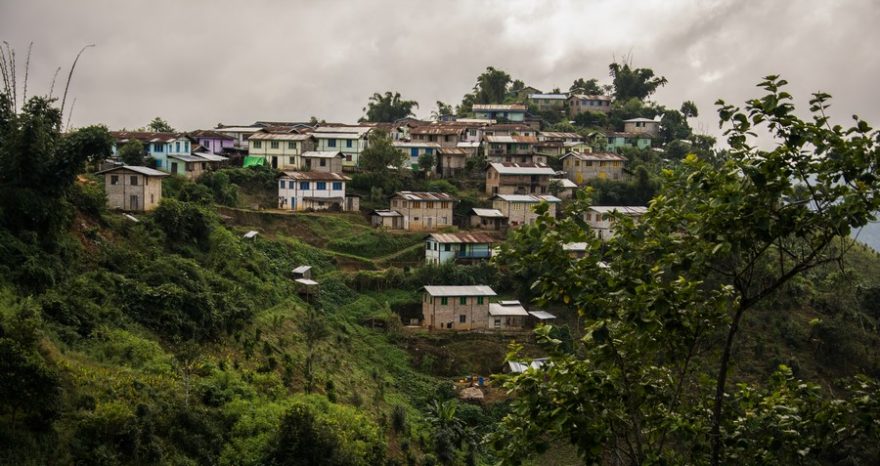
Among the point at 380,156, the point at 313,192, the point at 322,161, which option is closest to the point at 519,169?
the point at 380,156

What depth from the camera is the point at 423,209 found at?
46.9 meters

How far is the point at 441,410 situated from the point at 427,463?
4785 millimetres

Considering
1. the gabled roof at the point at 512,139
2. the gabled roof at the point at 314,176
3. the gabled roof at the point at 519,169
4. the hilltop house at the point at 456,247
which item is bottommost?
the hilltop house at the point at 456,247

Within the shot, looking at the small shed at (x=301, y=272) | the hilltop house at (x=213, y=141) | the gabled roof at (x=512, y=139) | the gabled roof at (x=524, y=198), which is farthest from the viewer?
the gabled roof at (x=512, y=139)

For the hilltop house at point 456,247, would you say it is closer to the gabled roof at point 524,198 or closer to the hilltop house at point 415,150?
the gabled roof at point 524,198

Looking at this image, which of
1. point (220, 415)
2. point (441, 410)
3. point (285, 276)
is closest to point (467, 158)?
point (285, 276)

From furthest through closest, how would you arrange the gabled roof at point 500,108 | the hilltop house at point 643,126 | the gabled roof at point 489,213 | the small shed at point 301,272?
the hilltop house at point 643,126 < the gabled roof at point 500,108 < the gabled roof at point 489,213 < the small shed at point 301,272

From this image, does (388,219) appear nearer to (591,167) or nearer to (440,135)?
(440,135)

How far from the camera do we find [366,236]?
43906 millimetres

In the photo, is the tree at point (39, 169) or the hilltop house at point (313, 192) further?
the hilltop house at point (313, 192)

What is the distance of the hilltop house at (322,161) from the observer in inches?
2050

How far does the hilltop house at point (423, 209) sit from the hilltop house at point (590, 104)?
35.8 metres

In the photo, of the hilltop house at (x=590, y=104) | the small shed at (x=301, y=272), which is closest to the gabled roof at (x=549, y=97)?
the hilltop house at (x=590, y=104)

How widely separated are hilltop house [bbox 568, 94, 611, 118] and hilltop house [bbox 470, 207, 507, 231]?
33824mm
